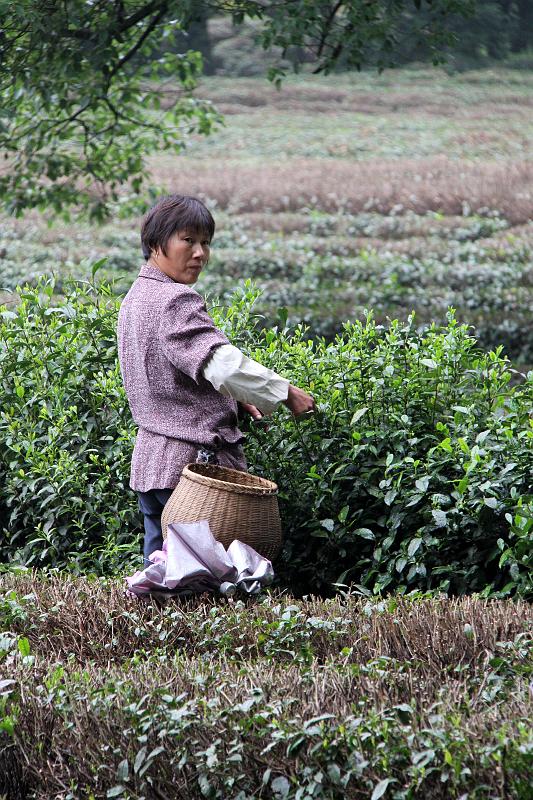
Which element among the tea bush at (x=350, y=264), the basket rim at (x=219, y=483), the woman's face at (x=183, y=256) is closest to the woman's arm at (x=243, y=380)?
the basket rim at (x=219, y=483)

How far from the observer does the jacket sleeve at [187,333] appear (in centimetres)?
337

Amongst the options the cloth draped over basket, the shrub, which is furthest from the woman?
the shrub

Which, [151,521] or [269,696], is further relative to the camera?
[151,521]

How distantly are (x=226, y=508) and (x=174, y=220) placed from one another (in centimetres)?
97

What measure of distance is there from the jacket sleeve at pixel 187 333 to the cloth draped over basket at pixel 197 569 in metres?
0.50

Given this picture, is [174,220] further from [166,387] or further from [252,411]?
[252,411]

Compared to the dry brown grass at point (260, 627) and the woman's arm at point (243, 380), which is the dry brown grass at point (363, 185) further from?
the dry brown grass at point (260, 627)

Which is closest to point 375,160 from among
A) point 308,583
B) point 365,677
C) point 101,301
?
point 101,301

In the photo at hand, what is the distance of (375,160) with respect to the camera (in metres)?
17.9

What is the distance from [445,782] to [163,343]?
1.78 metres

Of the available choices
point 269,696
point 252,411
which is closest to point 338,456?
point 252,411

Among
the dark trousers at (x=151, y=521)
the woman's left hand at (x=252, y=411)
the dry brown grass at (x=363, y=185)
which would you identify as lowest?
the dry brown grass at (x=363, y=185)

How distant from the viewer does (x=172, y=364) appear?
351cm

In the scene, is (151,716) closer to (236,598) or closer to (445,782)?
(445,782)
